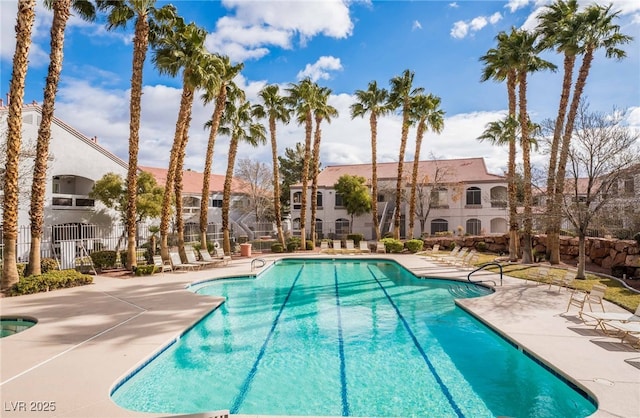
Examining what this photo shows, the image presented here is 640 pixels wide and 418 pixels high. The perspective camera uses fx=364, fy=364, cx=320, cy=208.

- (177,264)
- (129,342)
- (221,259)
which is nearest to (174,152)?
(177,264)

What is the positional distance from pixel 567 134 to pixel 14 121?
73.1ft

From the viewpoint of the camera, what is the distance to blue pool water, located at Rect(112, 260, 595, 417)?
6125 millimetres

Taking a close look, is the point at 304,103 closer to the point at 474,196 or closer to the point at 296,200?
the point at 296,200

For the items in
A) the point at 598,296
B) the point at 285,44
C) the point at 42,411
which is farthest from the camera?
the point at 285,44

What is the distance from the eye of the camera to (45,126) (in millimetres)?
13836

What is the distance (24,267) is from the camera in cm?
1456

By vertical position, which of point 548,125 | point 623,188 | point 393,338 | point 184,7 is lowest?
point 393,338

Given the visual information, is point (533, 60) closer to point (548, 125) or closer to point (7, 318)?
point (548, 125)

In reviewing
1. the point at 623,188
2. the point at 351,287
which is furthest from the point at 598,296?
the point at 351,287

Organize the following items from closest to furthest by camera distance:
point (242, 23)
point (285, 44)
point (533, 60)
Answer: point (242, 23)
point (285, 44)
point (533, 60)

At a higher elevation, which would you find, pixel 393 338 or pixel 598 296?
pixel 598 296

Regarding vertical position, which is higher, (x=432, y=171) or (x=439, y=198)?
(x=432, y=171)

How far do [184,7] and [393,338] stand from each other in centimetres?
1925

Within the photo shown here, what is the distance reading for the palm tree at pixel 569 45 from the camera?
17.2 meters
